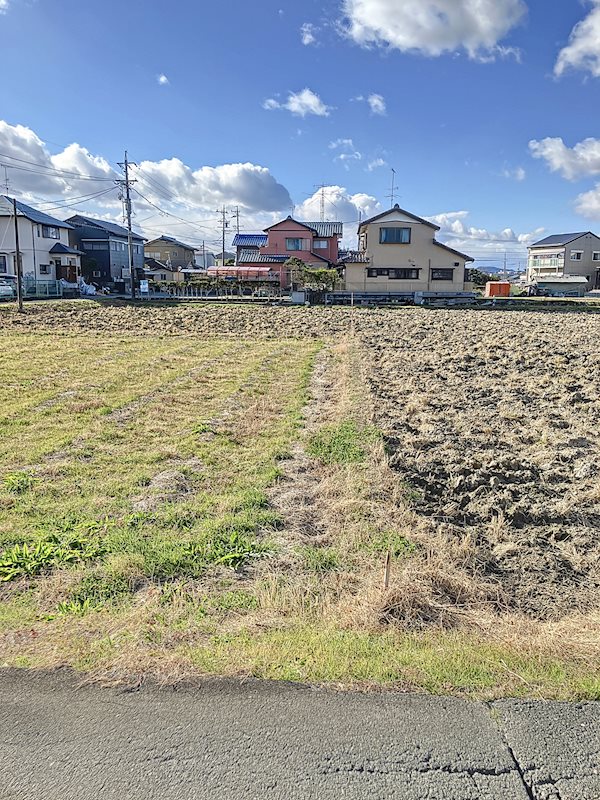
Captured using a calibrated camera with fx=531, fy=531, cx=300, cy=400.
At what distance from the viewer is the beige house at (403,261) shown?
1543 inches

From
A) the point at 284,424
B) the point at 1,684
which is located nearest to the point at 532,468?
the point at 284,424

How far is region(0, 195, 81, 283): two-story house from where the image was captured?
133 feet

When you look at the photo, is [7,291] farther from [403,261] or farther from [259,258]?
[403,261]

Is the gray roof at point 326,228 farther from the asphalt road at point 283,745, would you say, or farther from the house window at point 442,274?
the asphalt road at point 283,745

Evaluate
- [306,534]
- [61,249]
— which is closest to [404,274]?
[61,249]

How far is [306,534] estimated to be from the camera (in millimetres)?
4234

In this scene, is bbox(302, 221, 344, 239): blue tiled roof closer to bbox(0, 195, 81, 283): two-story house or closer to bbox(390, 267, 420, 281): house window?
bbox(390, 267, 420, 281): house window

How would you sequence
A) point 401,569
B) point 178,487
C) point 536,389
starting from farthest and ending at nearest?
point 536,389, point 178,487, point 401,569

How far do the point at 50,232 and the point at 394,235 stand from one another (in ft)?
92.8

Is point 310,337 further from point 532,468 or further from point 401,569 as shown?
point 401,569

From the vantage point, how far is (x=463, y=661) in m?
2.61

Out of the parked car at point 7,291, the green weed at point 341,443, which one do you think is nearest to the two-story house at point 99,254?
the parked car at point 7,291

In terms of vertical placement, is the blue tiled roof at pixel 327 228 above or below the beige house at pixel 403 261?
above

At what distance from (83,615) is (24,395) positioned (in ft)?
22.8
